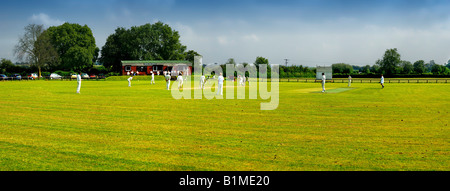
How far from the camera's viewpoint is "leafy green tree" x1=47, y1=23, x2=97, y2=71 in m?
88.9

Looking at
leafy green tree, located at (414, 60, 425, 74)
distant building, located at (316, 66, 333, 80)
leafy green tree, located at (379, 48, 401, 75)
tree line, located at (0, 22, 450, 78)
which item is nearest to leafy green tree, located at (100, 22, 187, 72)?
tree line, located at (0, 22, 450, 78)

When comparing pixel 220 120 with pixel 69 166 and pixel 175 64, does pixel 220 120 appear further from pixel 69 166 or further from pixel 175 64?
pixel 175 64

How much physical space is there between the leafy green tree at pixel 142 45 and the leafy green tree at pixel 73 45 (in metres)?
5.35

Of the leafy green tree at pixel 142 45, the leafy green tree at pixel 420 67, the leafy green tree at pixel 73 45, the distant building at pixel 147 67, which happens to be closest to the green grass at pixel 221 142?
the distant building at pixel 147 67

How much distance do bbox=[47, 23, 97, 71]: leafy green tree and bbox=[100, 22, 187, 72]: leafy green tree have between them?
535 centimetres

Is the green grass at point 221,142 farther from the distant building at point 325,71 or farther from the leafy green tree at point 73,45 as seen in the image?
the leafy green tree at point 73,45

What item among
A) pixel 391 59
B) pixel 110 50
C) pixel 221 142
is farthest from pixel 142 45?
pixel 391 59

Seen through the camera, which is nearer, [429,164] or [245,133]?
[429,164]

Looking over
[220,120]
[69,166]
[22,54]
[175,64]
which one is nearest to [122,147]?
[69,166]

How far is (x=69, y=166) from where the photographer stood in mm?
6609

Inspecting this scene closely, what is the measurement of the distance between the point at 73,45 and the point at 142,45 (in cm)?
1899

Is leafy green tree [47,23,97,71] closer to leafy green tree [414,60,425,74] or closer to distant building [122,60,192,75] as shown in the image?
distant building [122,60,192,75]

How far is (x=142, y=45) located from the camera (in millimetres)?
98500
